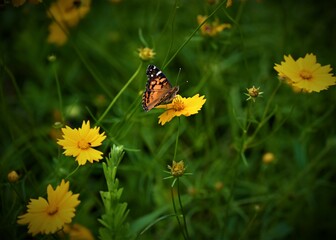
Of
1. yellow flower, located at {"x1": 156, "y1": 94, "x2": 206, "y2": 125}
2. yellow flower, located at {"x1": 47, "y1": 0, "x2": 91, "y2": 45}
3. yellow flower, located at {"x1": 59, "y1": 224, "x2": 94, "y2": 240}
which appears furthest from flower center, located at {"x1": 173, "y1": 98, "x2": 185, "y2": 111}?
yellow flower, located at {"x1": 47, "y1": 0, "x2": 91, "y2": 45}

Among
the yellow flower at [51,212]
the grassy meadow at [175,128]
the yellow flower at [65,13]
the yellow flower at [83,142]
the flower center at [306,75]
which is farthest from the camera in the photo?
the yellow flower at [65,13]

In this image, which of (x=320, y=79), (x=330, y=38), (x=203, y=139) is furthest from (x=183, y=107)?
(x=330, y=38)

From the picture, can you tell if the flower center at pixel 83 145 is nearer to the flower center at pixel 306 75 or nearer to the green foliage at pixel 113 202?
the green foliage at pixel 113 202

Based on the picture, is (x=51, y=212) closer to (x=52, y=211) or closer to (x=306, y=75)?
(x=52, y=211)

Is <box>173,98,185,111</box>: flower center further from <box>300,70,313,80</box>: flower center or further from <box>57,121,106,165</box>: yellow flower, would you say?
<box>300,70,313,80</box>: flower center

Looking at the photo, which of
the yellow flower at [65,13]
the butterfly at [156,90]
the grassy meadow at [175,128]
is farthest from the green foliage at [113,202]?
the yellow flower at [65,13]

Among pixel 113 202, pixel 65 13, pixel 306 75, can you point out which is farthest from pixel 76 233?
pixel 65 13

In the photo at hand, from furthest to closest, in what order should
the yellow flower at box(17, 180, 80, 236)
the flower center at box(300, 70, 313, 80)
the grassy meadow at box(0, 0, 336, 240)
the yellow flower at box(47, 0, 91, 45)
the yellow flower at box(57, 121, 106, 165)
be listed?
the yellow flower at box(47, 0, 91, 45)
the grassy meadow at box(0, 0, 336, 240)
the flower center at box(300, 70, 313, 80)
the yellow flower at box(57, 121, 106, 165)
the yellow flower at box(17, 180, 80, 236)
